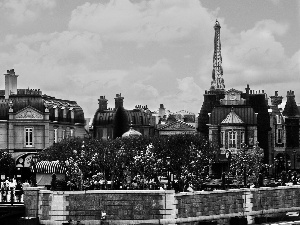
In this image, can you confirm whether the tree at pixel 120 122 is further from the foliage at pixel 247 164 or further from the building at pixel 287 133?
the foliage at pixel 247 164

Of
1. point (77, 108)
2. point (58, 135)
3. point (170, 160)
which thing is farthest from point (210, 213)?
point (77, 108)

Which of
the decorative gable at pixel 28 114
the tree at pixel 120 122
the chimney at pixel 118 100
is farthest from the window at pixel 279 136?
the decorative gable at pixel 28 114

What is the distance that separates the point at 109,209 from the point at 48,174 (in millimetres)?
8773

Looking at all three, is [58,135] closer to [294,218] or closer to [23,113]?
[23,113]

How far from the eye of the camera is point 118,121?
147625mm

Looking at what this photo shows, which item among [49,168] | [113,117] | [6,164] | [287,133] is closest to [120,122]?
[113,117]

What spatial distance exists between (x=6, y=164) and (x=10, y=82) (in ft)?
50.0

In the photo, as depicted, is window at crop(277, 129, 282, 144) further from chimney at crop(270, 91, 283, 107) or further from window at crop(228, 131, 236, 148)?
window at crop(228, 131, 236, 148)

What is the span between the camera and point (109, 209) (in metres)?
60.9

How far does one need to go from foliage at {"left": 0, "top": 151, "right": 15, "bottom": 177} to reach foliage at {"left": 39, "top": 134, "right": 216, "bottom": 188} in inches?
233

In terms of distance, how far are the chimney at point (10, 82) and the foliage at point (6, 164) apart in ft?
36.3

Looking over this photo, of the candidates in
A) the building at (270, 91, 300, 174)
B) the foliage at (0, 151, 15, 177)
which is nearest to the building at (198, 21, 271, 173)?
the building at (270, 91, 300, 174)

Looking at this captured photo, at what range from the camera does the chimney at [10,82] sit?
4653 inches

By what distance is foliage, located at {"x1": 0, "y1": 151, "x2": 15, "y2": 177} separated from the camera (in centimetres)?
10607
